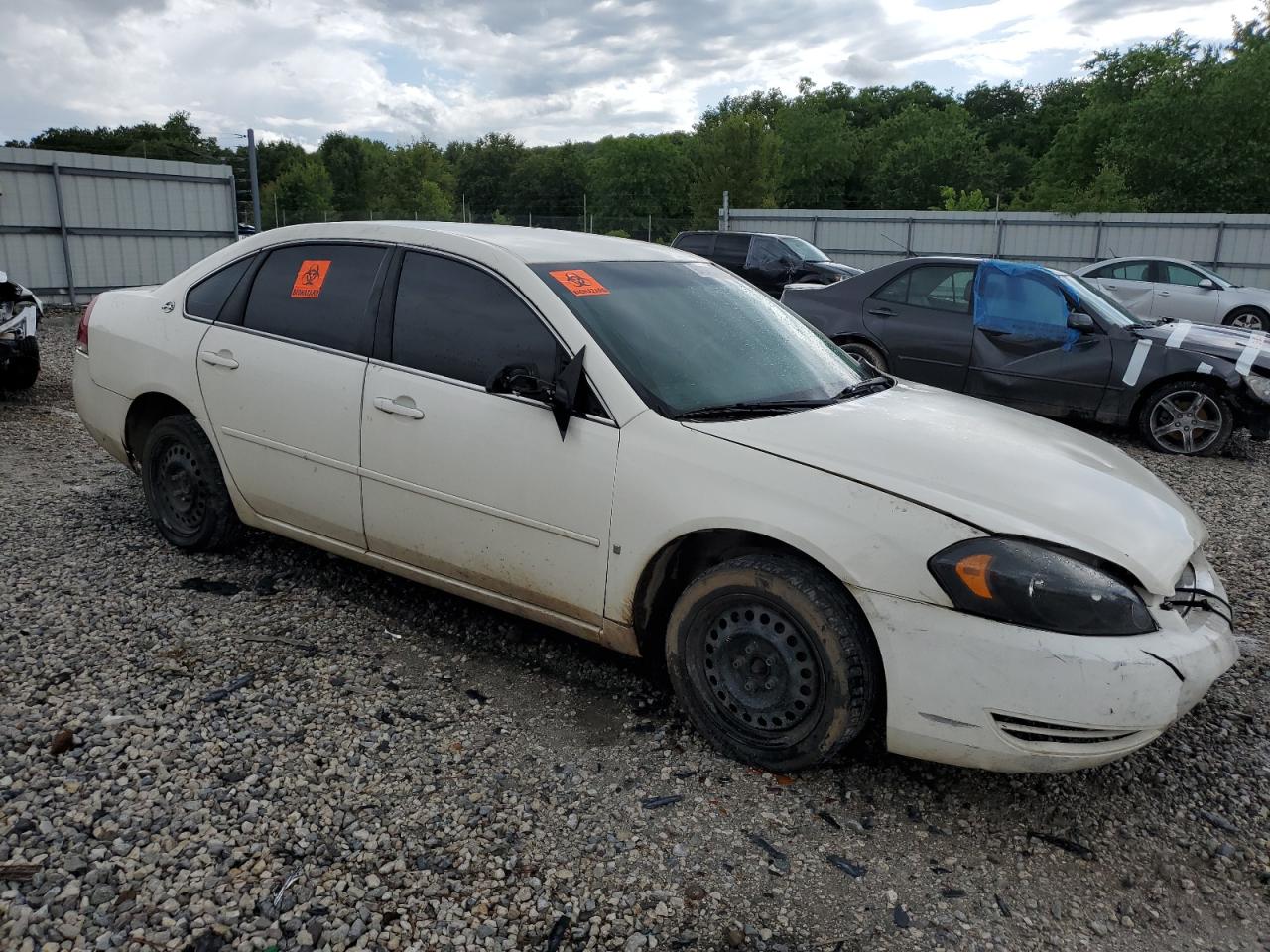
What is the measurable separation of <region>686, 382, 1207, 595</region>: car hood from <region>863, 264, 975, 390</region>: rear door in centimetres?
480

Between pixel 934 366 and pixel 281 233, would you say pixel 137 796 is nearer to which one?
pixel 281 233

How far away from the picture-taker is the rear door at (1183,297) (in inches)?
591

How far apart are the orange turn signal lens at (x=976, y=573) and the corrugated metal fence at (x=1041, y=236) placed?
70.0 feet

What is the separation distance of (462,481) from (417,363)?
1.70 ft

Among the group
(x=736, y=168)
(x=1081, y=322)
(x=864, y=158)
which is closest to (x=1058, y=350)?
(x=1081, y=322)

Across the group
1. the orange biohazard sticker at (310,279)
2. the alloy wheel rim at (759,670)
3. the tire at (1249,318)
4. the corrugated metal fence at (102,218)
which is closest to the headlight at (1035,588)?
the alloy wheel rim at (759,670)

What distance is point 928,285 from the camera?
8406mm

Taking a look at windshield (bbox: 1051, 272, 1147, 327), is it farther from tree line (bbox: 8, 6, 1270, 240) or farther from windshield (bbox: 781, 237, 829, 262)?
tree line (bbox: 8, 6, 1270, 240)

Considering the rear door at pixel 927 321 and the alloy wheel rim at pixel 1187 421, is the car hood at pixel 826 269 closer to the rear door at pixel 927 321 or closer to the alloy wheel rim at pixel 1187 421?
the rear door at pixel 927 321

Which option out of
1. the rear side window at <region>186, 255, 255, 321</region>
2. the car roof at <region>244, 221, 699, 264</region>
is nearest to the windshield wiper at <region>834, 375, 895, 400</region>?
the car roof at <region>244, 221, 699, 264</region>

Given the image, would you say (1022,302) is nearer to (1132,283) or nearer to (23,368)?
(23,368)

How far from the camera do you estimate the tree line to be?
3450 centimetres

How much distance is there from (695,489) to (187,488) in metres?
2.78

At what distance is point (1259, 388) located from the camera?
7277 millimetres
